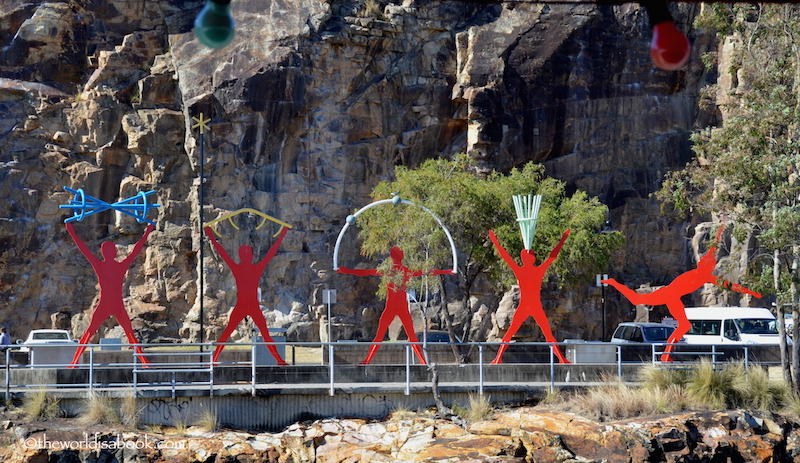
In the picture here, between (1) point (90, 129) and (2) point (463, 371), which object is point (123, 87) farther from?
(2) point (463, 371)

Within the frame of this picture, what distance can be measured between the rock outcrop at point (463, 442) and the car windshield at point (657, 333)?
10.1 metres

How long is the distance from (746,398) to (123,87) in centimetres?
3387

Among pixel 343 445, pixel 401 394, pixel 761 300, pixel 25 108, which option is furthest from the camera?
pixel 25 108

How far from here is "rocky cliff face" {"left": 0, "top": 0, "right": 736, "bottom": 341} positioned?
1575 inches

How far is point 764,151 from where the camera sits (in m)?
18.7

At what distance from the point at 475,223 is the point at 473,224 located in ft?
0.58

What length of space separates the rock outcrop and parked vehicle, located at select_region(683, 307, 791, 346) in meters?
10.5

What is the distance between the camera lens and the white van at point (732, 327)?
27453mm

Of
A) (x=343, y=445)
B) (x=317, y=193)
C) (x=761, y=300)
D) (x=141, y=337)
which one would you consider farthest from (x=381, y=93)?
(x=343, y=445)

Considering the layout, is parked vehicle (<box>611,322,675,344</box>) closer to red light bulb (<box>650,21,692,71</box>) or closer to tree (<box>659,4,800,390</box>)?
tree (<box>659,4,800,390</box>)

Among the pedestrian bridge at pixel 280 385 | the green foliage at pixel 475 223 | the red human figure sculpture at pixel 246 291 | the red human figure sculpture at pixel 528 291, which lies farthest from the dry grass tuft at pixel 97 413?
the green foliage at pixel 475 223

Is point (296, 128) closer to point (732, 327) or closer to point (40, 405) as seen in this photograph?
point (732, 327)

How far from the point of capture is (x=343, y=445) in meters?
17.2

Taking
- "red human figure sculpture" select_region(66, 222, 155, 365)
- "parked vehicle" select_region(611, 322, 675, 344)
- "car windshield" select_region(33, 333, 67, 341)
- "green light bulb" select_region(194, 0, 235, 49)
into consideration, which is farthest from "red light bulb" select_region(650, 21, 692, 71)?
"car windshield" select_region(33, 333, 67, 341)
